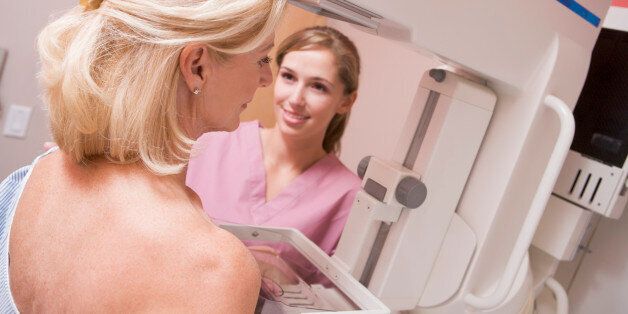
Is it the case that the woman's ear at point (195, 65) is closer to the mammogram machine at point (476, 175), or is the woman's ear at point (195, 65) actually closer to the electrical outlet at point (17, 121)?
the mammogram machine at point (476, 175)

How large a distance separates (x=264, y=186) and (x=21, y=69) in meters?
1.18

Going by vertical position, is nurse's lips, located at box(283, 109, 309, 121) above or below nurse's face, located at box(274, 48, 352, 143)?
below

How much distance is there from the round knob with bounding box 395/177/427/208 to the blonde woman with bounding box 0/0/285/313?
34cm

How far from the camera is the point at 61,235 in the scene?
70cm

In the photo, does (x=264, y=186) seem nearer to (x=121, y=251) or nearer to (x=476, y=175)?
(x=476, y=175)

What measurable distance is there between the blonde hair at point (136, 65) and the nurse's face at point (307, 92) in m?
0.77

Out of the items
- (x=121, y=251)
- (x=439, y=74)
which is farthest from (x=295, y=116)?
(x=121, y=251)

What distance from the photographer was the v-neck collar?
1479 millimetres

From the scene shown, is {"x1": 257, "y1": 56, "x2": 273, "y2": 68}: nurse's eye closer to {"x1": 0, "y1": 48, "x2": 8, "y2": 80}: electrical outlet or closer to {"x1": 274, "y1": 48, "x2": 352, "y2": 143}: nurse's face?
{"x1": 274, "y1": 48, "x2": 352, "y2": 143}: nurse's face

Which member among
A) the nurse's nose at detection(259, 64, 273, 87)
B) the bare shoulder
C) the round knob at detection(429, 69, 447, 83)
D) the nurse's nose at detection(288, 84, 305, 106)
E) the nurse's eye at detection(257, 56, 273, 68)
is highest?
the round knob at detection(429, 69, 447, 83)

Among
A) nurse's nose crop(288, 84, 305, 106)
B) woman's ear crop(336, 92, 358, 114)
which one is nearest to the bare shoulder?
nurse's nose crop(288, 84, 305, 106)

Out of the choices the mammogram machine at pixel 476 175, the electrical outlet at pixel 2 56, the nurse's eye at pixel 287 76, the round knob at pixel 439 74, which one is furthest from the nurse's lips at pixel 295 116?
the electrical outlet at pixel 2 56

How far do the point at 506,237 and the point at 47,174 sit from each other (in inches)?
33.0

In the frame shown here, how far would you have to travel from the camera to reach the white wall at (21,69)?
1926 millimetres
